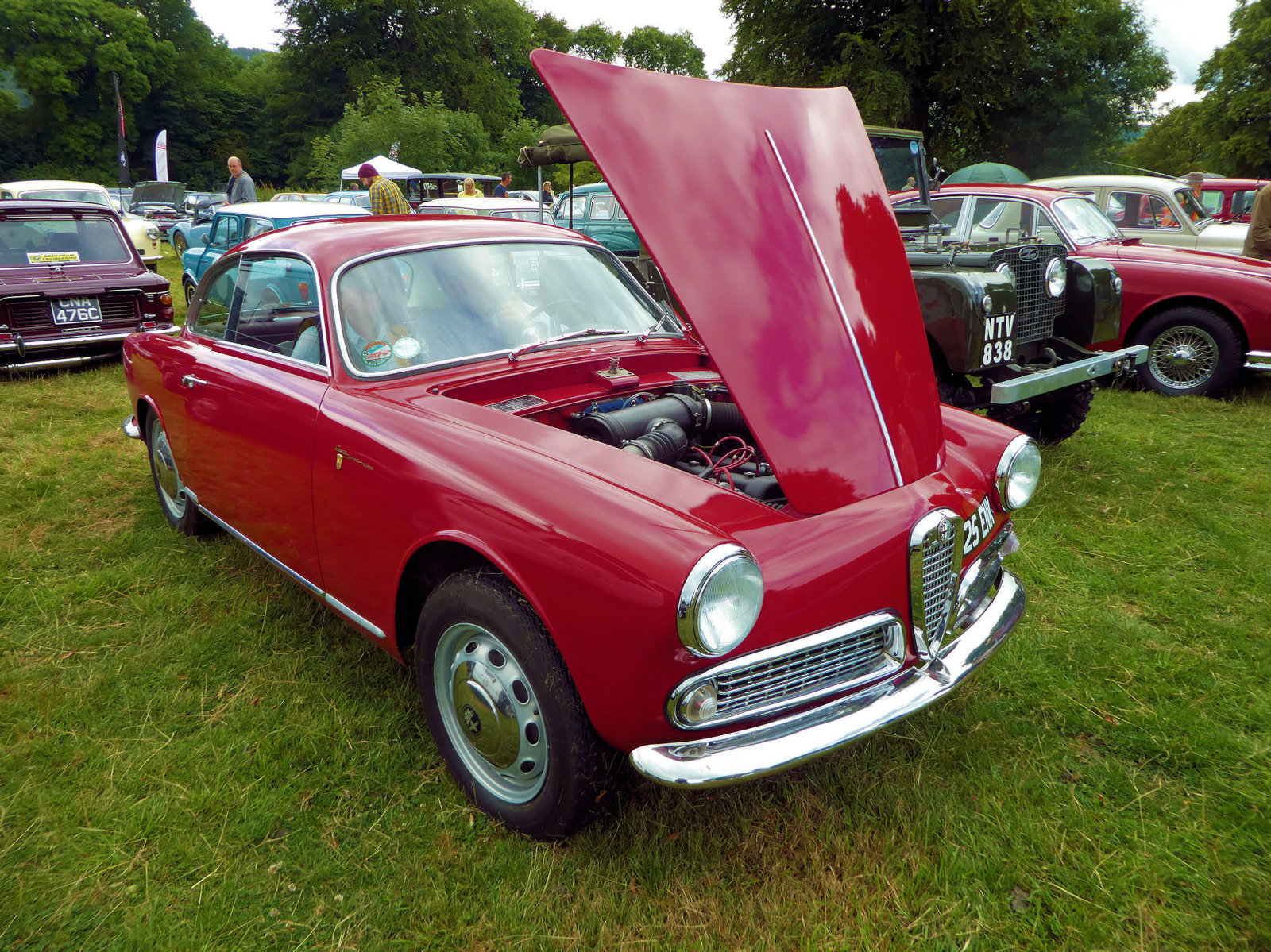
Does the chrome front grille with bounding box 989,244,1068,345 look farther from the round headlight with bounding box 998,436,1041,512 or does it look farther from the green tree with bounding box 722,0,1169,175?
the green tree with bounding box 722,0,1169,175

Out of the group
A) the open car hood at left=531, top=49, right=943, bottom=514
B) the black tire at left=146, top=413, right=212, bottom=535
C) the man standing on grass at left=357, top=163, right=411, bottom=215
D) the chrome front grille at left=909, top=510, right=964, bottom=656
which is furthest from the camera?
the man standing on grass at left=357, top=163, right=411, bottom=215

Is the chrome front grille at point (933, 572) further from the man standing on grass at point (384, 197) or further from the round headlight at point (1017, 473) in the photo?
the man standing on grass at point (384, 197)

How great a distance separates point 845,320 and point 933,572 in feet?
2.59

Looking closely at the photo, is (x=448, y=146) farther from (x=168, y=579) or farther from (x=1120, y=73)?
(x=168, y=579)

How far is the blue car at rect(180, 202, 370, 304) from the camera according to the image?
8.48m

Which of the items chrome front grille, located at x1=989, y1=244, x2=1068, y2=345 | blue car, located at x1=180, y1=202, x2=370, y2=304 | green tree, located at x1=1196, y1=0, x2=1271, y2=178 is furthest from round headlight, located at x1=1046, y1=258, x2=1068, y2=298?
green tree, located at x1=1196, y1=0, x2=1271, y2=178

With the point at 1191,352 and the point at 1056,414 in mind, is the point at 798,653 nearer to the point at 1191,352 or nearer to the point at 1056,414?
the point at 1056,414

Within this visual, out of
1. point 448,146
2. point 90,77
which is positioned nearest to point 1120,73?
point 448,146

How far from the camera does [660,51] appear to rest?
65.1 m

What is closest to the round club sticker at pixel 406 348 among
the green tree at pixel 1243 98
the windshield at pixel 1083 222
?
the windshield at pixel 1083 222

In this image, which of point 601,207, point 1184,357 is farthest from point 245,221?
point 1184,357

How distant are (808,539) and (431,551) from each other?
1.03m

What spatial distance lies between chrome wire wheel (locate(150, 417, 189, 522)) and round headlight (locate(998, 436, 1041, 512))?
11.8 ft

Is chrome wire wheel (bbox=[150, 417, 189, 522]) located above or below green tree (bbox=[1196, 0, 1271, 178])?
below
